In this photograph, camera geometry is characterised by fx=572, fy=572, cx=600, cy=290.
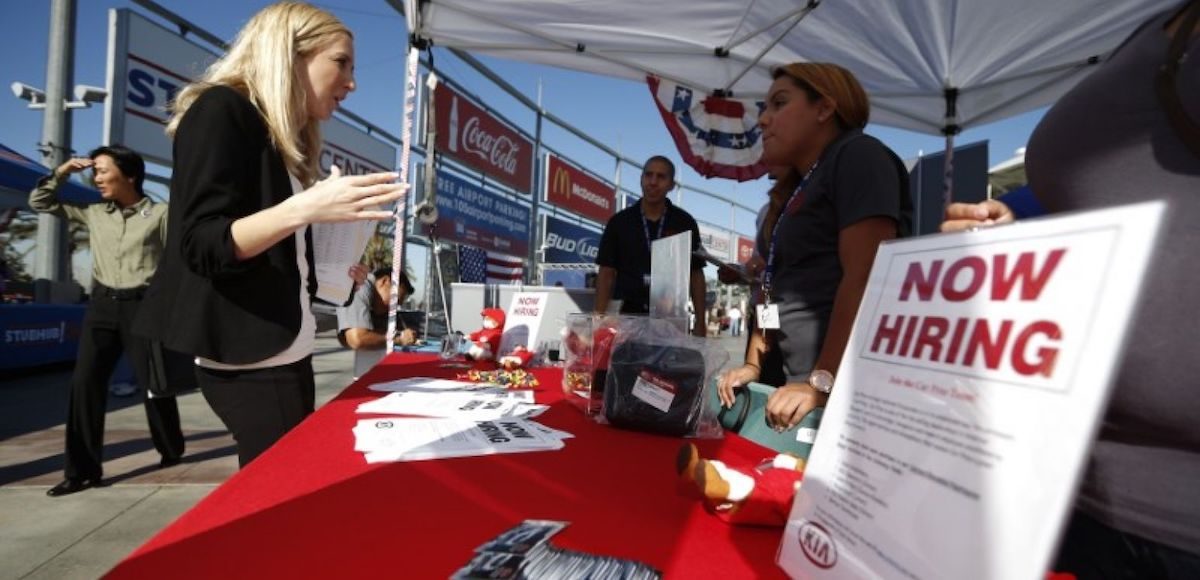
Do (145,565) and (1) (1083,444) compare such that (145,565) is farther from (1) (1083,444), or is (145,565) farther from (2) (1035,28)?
(2) (1035,28)

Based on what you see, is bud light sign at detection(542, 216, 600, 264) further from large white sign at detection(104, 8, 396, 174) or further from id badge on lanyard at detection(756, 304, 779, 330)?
id badge on lanyard at detection(756, 304, 779, 330)

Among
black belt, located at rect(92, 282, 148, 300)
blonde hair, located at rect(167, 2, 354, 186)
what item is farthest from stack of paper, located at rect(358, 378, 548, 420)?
black belt, located at rect(92, 282, 148, 300)

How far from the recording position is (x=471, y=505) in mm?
708

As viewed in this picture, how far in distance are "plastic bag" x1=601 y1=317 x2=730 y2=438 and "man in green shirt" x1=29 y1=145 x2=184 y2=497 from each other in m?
2.34

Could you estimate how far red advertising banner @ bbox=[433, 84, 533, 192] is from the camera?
685 centimetres

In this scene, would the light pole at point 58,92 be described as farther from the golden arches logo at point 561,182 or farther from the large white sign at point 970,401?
the golden arches logo at point 561,182

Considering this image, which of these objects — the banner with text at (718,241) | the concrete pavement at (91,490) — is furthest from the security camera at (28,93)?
the banner with text at (718,241)

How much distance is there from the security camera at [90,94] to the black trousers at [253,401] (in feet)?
17.3

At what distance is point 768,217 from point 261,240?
4.57 feet

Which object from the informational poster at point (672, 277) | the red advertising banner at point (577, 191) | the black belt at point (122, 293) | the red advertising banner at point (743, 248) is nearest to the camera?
the informational poster at point (672, 277)

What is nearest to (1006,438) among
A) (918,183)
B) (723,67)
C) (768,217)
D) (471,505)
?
(471,505)

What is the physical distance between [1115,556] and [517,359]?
1693 millimetres

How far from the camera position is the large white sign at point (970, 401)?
1.13 ft

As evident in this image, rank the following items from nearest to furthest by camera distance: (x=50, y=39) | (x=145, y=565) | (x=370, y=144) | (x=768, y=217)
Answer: (x=145, y=565)
(x=768, y=217)
(x=50, y=39)
(x=370, y=144)
